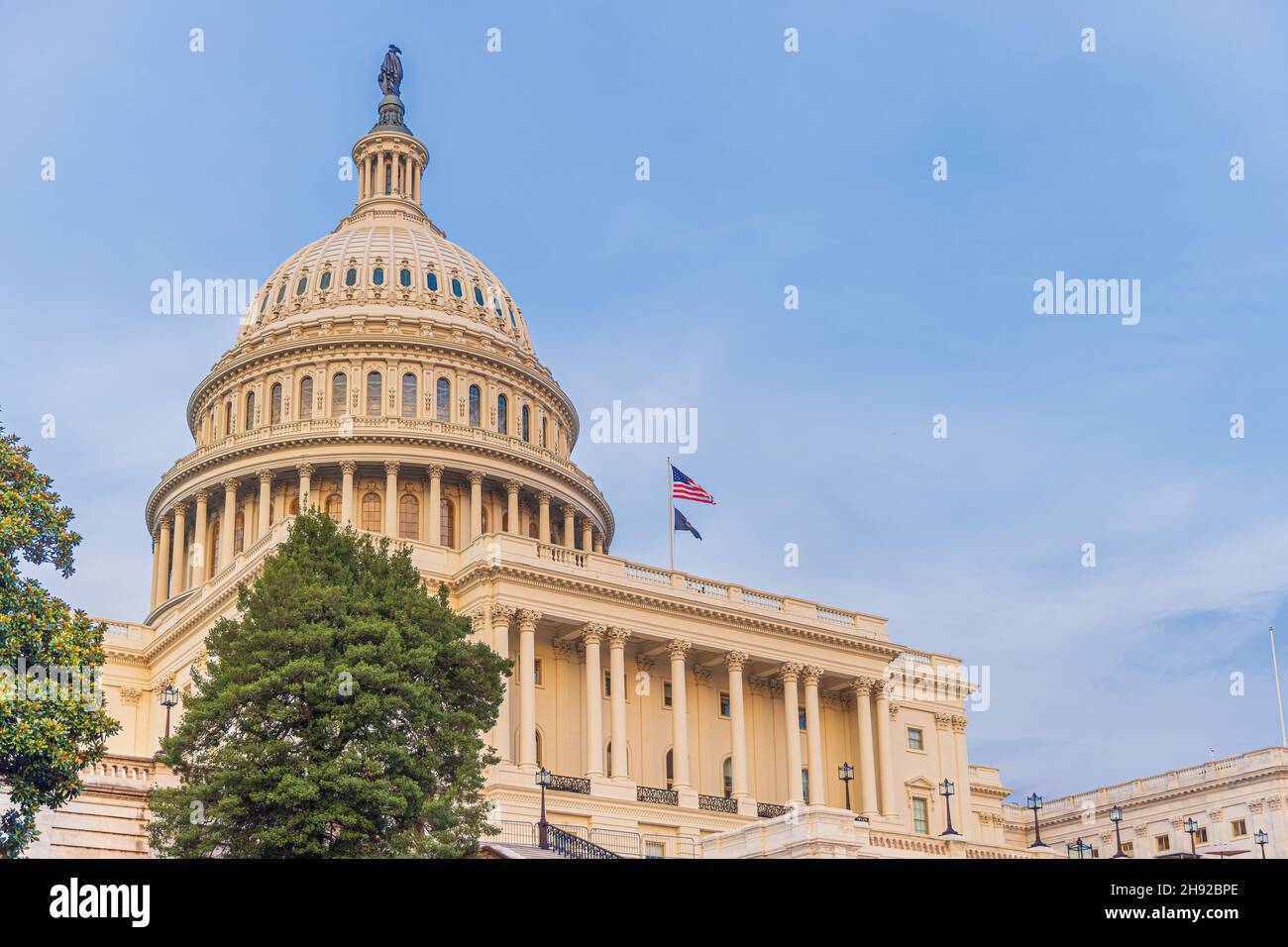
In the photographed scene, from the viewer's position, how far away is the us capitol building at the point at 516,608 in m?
65.5

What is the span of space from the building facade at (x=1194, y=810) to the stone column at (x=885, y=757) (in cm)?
1306

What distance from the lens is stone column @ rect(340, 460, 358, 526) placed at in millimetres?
88625

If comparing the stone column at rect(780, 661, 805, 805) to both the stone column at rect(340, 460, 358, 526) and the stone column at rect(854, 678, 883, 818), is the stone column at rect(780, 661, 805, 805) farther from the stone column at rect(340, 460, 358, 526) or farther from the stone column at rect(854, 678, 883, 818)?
the stone column at rect(340, 460, 358, 526)

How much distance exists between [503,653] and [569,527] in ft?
96.4

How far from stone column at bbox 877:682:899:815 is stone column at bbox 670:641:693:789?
1010 centimetres

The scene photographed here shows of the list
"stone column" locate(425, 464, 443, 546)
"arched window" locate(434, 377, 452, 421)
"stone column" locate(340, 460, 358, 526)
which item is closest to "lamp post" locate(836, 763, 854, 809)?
"stone column" locate(425, 464, 443, 546)

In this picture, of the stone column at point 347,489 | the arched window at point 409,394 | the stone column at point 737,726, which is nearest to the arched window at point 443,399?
the arched window at point 409,394

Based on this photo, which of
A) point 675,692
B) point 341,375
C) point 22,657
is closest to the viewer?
point 22,657

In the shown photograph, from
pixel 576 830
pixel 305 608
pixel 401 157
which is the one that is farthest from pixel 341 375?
pixel 305 608

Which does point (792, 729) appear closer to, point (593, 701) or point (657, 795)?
point (657, 795)

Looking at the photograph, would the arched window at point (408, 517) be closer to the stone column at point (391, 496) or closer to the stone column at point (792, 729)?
the stone column at point (391, 496)
